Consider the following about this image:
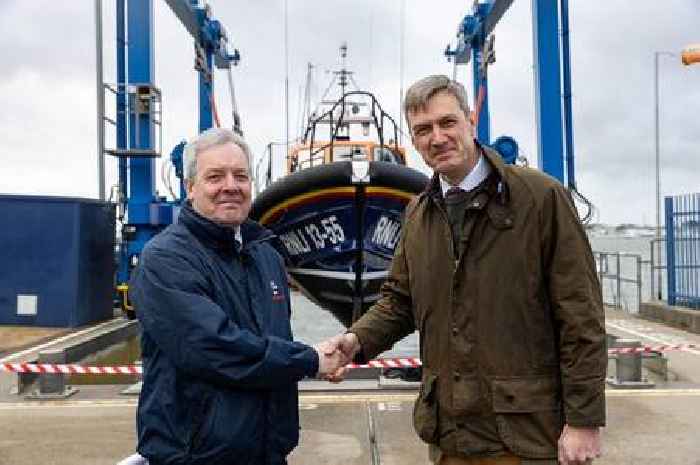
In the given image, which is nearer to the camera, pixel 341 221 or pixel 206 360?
pixel 206 360

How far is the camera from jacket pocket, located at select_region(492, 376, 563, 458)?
203 cm

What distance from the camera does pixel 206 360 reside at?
6.37 ft

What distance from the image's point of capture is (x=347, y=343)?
8.21 ft

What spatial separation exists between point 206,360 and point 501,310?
2.78 ft

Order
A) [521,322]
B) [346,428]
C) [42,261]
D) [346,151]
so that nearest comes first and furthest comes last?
[521,322] → [346,428] → [42,261] → [346,151]

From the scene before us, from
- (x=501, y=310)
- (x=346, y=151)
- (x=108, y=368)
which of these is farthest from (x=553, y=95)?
(x=501, y=310)

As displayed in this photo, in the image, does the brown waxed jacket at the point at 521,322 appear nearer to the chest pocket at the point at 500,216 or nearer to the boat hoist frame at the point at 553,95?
the chest pocket at the point at 500,216

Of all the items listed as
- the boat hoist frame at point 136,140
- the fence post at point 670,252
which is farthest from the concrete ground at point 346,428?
the fence post at point 670,252

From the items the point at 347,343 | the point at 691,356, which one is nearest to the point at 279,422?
the point at 347,343

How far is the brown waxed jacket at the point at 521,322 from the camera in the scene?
2.01m

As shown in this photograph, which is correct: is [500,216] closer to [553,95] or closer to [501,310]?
[501,310]

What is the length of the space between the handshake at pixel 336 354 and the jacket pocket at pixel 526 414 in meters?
0.57

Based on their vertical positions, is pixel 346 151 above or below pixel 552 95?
below

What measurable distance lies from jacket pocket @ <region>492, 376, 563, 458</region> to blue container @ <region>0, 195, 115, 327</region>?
8960 mm
